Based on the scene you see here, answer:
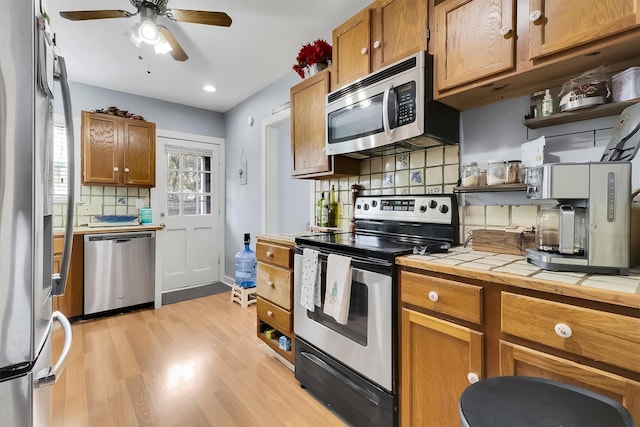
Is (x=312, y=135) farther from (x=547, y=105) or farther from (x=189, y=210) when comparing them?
(x=189, y=210)

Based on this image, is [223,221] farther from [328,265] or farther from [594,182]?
[594,182]

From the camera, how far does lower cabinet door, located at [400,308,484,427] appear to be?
1.10 m

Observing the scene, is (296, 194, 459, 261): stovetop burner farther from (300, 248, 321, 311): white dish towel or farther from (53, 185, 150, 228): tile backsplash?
(53, 185, 150, 228): tile backsplash

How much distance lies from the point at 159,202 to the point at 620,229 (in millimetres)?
4350

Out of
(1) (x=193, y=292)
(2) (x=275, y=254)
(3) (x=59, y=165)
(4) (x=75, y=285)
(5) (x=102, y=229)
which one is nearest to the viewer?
(2) (x=275, y=254)

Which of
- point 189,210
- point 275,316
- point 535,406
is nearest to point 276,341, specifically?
point 275,316

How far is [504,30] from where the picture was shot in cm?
123

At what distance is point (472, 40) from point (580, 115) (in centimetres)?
56

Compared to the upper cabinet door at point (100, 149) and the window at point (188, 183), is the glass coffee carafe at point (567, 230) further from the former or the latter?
the window at point (188, 183)

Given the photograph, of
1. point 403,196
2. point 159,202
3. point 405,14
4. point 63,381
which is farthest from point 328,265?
point 159,202

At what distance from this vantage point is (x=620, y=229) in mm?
971

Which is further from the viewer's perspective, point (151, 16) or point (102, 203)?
point (102, 203)

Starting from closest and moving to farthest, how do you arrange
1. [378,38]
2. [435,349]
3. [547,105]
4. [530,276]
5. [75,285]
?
[530,276] < [435,349] < [547,105] < [378,38] < [75,285]

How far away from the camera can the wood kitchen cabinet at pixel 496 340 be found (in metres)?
0.80
